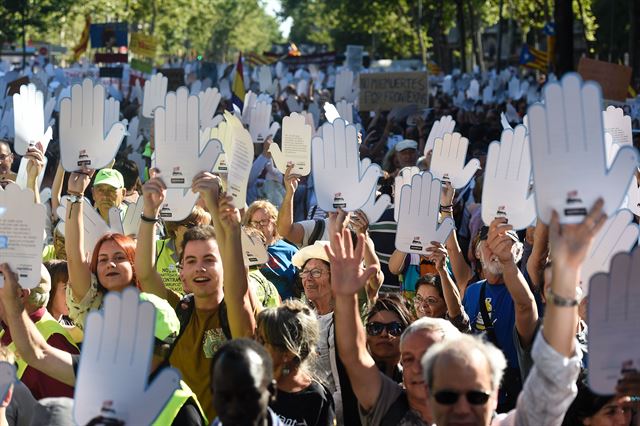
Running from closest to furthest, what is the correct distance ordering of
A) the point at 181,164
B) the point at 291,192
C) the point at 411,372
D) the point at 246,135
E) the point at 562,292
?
the point at 562,292 → the point at 411,372 → the point at 181,164 → the point at 246,135 → the point at 291,192

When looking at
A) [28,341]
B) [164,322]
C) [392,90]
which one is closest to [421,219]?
[164,322]

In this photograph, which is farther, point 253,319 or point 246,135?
point 246,135

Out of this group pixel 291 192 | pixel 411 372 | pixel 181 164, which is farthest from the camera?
pixel 291 192

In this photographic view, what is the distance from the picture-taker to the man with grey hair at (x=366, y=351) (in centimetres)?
419

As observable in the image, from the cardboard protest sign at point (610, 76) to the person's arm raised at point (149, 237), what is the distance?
9621 mm

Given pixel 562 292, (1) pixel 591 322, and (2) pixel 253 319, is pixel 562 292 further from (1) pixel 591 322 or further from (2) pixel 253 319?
(2) pixel 253 319

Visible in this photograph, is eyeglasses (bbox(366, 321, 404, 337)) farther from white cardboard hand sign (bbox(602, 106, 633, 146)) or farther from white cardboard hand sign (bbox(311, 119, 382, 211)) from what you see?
white cardboard hand sign (bbox(602, 106, 633, 146))

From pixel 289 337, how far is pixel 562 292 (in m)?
1.35

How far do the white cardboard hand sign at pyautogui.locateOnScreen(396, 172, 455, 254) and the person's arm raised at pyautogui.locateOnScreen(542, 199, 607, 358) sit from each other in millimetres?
2838

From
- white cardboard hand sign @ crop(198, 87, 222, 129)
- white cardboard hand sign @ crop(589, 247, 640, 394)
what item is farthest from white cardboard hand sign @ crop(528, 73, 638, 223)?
white cardboard hand sign @ crop(198, 87, 222, 129)

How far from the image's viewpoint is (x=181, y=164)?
5.73m

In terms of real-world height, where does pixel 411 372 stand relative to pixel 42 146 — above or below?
below

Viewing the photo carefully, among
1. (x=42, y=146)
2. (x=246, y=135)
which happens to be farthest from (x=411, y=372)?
(x=42, y=146)

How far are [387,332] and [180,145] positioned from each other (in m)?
1.32
